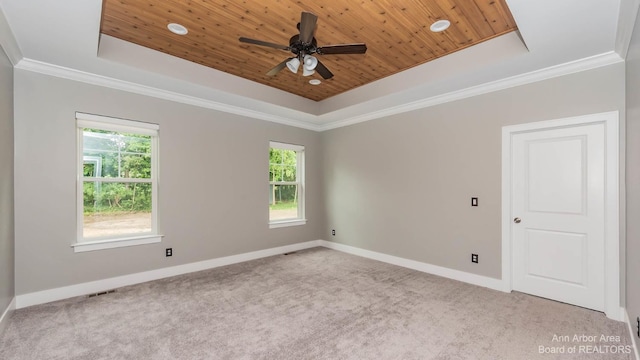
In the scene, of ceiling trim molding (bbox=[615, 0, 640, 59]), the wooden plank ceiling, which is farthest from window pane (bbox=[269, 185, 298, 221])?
ceiling trim molding (bbox=[615, 0, 640, 59])

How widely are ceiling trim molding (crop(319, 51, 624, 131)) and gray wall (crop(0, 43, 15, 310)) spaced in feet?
14.3

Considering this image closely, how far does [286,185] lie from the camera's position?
5.52m

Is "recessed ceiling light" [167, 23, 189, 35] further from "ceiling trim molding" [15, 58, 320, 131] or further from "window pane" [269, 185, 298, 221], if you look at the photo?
"window pane" [269, 185, 298, 221]

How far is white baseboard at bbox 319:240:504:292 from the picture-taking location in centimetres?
354

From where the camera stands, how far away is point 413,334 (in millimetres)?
2441

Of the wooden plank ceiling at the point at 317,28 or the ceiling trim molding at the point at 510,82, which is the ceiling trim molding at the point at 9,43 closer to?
the wooden plank ceiling at the point at 317,28

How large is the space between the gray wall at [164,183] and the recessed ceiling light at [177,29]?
1.33 m

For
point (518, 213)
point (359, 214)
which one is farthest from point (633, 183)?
point (359, 214)

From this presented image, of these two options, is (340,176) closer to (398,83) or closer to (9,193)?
(398,83)

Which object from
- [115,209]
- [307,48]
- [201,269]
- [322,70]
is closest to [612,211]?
[322,70]

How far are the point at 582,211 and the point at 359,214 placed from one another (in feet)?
9.76

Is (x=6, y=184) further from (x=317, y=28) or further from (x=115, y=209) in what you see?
(x=317, y=28)

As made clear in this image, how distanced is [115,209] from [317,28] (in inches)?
130

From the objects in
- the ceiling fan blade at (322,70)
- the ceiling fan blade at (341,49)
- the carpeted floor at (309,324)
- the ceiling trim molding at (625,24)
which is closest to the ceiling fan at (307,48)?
the ceiling fan blade at (341,49)
